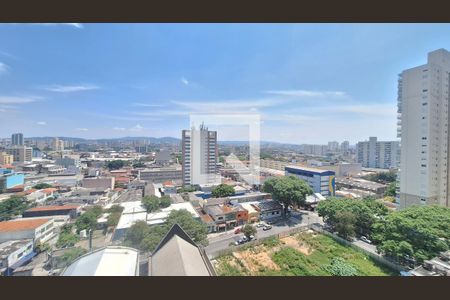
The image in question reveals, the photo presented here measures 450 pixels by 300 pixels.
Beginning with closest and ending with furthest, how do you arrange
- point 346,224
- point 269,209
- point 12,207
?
1. point 346,224
2. point 12,207
3. point 269,209

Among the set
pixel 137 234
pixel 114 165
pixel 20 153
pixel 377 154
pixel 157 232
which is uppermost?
pixel 377 154

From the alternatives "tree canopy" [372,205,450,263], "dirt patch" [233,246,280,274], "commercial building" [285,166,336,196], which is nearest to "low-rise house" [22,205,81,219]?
"dirt patch" [233,246,280,274]

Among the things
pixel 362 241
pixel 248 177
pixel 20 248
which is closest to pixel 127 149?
pixel 248 177

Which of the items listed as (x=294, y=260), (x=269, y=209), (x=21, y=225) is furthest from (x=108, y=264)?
(x=269, y=209)

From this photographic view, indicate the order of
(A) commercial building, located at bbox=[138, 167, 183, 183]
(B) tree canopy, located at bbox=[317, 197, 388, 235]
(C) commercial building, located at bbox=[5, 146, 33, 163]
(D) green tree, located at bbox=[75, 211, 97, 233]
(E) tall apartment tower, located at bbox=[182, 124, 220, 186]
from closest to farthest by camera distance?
(B) tree canopy, located at bbox=[317, 197, 388, 235] → (D) green tree, located at bbox=[75, 211, 97, 233] → (E) tall apartment tower, located at bbox=[182, 124, 220, 186] → (A) commercial building, located at bbox=[138, 167, 183, 183] → (C) commercial building, located at bbox=[5, 146, 33, 163]

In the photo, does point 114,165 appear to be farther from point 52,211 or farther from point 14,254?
point 14,254

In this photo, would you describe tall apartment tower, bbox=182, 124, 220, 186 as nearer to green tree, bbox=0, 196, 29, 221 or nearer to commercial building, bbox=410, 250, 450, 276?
green tree, bbox=0, 196, 29, 221

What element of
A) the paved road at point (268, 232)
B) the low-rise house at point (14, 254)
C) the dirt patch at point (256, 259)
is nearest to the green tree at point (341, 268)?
the dirt patch at point (256, 259)
